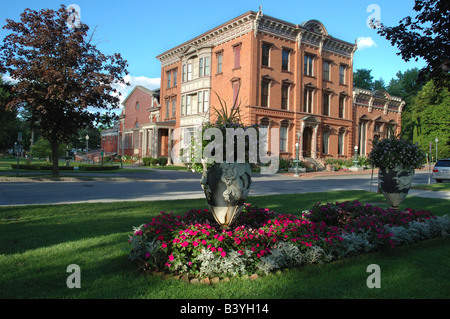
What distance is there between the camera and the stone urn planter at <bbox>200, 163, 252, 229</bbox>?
5.27 metres

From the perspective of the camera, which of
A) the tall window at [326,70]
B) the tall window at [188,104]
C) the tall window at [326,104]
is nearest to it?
the tall window at [326,70]

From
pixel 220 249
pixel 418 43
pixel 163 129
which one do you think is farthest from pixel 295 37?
pixel 220 249

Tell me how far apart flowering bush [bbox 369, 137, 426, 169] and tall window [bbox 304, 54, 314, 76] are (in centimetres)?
2651

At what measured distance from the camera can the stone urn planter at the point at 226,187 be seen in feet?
17.3

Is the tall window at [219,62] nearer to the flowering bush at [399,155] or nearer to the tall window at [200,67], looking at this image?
the tall window at [200,67]

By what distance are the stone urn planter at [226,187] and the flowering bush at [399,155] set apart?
527 centimetres

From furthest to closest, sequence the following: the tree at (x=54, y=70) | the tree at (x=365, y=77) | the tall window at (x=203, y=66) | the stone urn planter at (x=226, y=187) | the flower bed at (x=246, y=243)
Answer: the tree at (x=365, y=77) → the tall window at (x=203, y=66) → the tree at (x=54, y=70) → the stone urn planter at (x=226, y=187) → the flower bed at (x=246, y=243)

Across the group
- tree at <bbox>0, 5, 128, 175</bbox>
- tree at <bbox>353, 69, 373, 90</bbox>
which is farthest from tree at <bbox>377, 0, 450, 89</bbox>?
tree at <bbox>353, 69, 373, 90</bbox>

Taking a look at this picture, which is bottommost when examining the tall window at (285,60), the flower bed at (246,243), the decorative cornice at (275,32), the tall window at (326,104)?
the flower bed at (246,243)

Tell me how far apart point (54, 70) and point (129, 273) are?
16.4 metres

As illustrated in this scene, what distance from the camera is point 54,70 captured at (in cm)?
1761

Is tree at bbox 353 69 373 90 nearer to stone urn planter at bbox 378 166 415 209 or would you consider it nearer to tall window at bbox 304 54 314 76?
tall window at bbox 304 54 314 76

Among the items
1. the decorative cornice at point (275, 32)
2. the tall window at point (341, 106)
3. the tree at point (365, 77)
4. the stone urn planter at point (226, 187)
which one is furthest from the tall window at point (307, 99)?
the tree at point (365, 77)
